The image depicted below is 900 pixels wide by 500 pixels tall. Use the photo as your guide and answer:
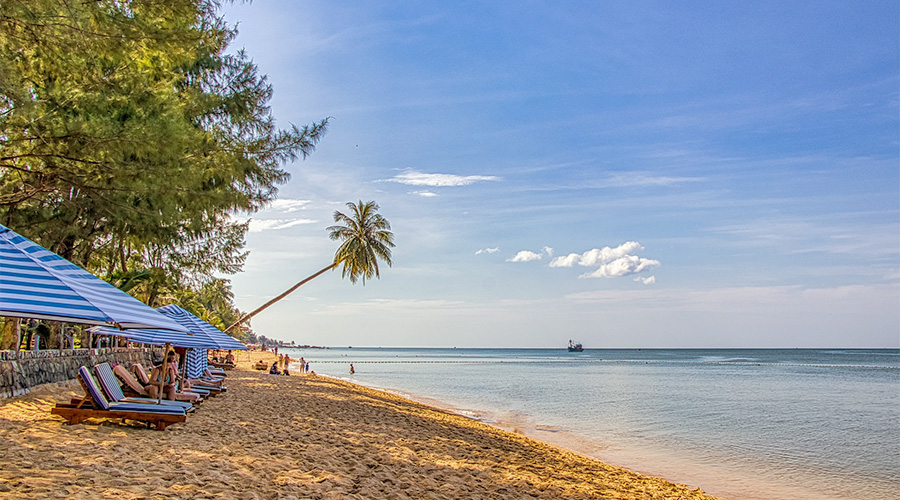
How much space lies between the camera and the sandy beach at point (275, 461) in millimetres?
5438

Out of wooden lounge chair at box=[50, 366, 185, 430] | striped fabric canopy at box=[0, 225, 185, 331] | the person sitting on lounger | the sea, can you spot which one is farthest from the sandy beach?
the sea

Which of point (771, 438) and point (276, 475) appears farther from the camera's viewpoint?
point (771, 438)

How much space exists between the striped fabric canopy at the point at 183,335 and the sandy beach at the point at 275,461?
123 centimetres

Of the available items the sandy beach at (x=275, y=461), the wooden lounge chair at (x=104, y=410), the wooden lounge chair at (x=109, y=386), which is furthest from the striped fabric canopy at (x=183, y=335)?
the sandy beach at (x=275, y=461)

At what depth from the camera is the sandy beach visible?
5438 millimetres

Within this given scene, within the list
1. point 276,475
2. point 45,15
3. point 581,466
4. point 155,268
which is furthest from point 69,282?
point 155,268

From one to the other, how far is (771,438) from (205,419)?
16.9m

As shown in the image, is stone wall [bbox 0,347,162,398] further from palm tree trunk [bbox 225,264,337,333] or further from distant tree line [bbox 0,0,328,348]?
palm tree trunk [bbox 225,264,337,333]

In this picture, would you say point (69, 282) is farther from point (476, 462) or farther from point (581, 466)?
point (581, 466)

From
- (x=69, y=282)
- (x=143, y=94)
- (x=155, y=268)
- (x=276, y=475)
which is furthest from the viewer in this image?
(x=155, y=268)

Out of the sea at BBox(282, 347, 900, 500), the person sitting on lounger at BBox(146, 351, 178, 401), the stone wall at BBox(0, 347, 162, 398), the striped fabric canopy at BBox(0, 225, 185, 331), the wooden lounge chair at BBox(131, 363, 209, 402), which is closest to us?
the striped fabric canopy at BBox(0, 225, 185, 331)

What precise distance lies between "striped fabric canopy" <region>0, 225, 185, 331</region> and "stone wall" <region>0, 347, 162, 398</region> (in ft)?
21.6

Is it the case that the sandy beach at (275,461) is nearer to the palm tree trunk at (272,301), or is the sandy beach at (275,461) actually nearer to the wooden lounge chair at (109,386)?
the wooden lounge chair at (109,386)

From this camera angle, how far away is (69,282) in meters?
4.19
